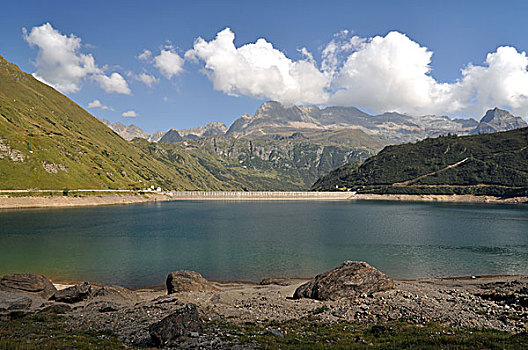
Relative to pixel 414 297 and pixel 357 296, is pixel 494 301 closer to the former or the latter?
pixel 414 297

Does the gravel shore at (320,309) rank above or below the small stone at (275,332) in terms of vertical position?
below

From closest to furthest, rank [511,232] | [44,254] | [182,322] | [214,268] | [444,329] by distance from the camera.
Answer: [182,322], [444,329], [214,268], [44,254], [511,232]

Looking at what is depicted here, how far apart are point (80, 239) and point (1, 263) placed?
27535mm

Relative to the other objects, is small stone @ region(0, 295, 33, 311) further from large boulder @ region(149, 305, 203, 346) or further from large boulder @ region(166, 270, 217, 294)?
large boulder @ region(149, 305, 203, 346)

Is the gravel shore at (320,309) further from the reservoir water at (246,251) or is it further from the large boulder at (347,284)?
the reservoir water at (246,251)

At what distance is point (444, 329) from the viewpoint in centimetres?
2105

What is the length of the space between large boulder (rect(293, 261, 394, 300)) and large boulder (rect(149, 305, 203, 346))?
1581 cm

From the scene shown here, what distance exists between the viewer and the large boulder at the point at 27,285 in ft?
120

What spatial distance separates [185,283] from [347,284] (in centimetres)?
1855

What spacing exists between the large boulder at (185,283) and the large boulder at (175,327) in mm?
17620

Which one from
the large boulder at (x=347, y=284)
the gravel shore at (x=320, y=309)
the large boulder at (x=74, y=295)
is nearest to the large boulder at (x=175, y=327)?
the gravel shore at (x=320, y=309)

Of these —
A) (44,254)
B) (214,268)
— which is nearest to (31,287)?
(214,268)

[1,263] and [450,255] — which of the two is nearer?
[1,263]

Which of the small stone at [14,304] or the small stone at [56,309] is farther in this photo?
the small stone at [14,304]
